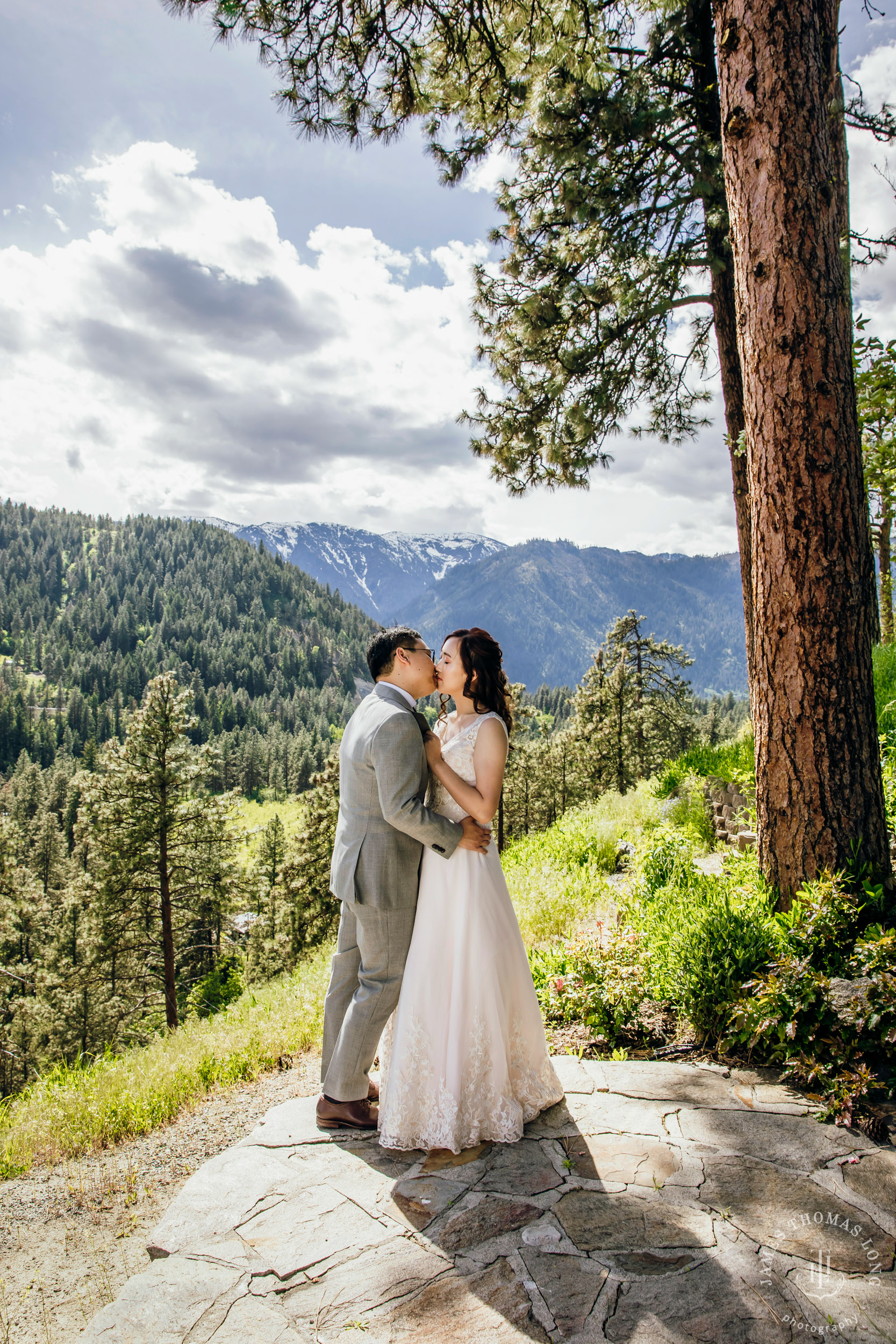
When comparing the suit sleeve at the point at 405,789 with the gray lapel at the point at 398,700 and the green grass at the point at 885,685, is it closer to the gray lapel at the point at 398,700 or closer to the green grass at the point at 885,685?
the gray lapel at the point at 398,700

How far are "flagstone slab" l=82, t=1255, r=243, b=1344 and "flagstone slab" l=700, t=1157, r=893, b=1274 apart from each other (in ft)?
6.37

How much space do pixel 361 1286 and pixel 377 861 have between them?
5.75 ft

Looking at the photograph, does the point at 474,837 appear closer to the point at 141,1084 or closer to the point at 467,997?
the point at 467,997

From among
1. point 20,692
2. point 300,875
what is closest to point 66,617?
point 20,692

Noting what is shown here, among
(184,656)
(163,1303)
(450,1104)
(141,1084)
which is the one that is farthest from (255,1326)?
(184,656)

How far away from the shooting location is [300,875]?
997 inches

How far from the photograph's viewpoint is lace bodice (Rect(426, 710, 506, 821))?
374cm

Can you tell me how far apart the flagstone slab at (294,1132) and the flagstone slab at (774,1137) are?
1688mm

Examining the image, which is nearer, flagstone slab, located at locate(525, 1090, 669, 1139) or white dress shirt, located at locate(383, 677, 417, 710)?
flagstone slab, located at locate(525, 1090, 669, 1139)

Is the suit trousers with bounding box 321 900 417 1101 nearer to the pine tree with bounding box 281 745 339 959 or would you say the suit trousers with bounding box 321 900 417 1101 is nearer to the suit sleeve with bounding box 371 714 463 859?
the suit sleeve with bounding box 371 714 463 859

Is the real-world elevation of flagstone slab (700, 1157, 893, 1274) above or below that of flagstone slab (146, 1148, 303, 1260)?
above

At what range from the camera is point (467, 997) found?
3.49m

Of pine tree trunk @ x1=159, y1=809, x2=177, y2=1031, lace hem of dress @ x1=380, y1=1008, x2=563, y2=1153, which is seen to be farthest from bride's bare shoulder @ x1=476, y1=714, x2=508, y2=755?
pine tree trunk @ x1=159, y1=809, x2=177, y2=1031

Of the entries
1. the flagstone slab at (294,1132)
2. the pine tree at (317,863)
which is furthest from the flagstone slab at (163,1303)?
the pine tree at (317,863)
